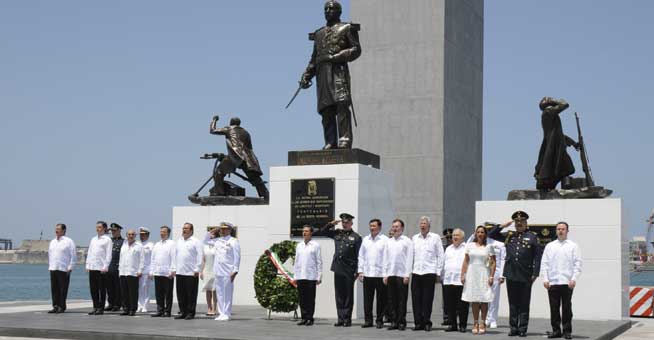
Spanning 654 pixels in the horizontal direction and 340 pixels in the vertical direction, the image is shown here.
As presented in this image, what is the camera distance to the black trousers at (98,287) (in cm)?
1441

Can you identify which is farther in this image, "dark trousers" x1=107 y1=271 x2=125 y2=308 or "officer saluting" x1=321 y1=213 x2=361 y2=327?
"dark trousers" x1=107 y1=271 x2=125 y2=308

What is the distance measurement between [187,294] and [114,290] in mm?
1901

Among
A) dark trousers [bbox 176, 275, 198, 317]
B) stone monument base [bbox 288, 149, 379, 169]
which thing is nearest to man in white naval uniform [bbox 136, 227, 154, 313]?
dark trousers [bbox 176, 275, 198, 317]

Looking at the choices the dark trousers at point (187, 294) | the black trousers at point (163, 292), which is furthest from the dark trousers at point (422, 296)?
the black trousers at point (163, 292)

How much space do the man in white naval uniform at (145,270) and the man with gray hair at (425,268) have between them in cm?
427

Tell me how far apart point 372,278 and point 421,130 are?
839 centimetres

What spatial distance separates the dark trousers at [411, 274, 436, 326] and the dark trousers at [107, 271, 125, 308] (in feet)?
A: 16.5

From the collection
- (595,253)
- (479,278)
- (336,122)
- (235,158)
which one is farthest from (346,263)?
(235,158)

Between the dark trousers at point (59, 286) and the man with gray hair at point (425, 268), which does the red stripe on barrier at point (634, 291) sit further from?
the dark trousers at point (59, 286)

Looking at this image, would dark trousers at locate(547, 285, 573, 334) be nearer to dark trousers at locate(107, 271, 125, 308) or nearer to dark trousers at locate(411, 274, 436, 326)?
dark trousers at locate(411, 274, 436, 326)

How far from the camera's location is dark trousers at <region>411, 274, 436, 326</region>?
1207 centimetres

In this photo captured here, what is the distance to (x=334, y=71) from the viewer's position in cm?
1469

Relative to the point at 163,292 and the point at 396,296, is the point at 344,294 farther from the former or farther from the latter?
the point at 163,292

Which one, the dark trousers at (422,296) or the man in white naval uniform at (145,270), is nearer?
the dark trousers at (422,296)
